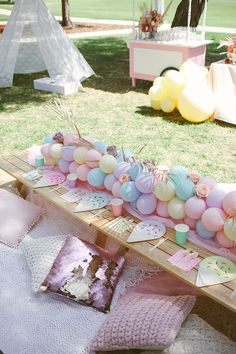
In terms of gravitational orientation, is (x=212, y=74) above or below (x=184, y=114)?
above

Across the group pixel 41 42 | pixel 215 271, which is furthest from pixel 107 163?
pixel 41 42

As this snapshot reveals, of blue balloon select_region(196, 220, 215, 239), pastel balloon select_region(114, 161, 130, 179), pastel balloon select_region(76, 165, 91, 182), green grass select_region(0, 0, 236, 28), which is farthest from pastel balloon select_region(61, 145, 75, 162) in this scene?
green grass select_region(0, 0, 236, 28)

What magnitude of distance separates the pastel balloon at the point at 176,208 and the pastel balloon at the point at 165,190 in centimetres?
4

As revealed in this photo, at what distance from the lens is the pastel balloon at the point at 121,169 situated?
3.02m

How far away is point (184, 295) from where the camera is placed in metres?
2.47

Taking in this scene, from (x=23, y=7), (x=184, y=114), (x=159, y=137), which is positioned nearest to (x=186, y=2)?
(x=23, y=7)

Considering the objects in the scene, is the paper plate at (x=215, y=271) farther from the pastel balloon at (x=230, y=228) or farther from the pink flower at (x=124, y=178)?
the pink flower at (x=124, y=178)

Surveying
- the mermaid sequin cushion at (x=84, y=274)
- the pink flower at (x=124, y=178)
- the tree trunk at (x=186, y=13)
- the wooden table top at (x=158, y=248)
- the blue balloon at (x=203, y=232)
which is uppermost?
the tree trunk at (x=186, y=13)

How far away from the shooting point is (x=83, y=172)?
128 inches

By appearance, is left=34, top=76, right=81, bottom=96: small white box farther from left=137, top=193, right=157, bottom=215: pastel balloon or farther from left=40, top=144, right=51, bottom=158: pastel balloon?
left=137, top=193, right=157, bottom=215: pastel balloon

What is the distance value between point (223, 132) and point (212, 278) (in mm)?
3906

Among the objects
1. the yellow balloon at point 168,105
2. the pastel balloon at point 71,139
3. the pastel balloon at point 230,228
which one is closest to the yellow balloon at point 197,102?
the yellow balloon at point 168,105

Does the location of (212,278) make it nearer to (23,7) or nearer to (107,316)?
(107,316)

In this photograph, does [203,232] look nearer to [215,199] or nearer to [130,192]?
[215,199]
